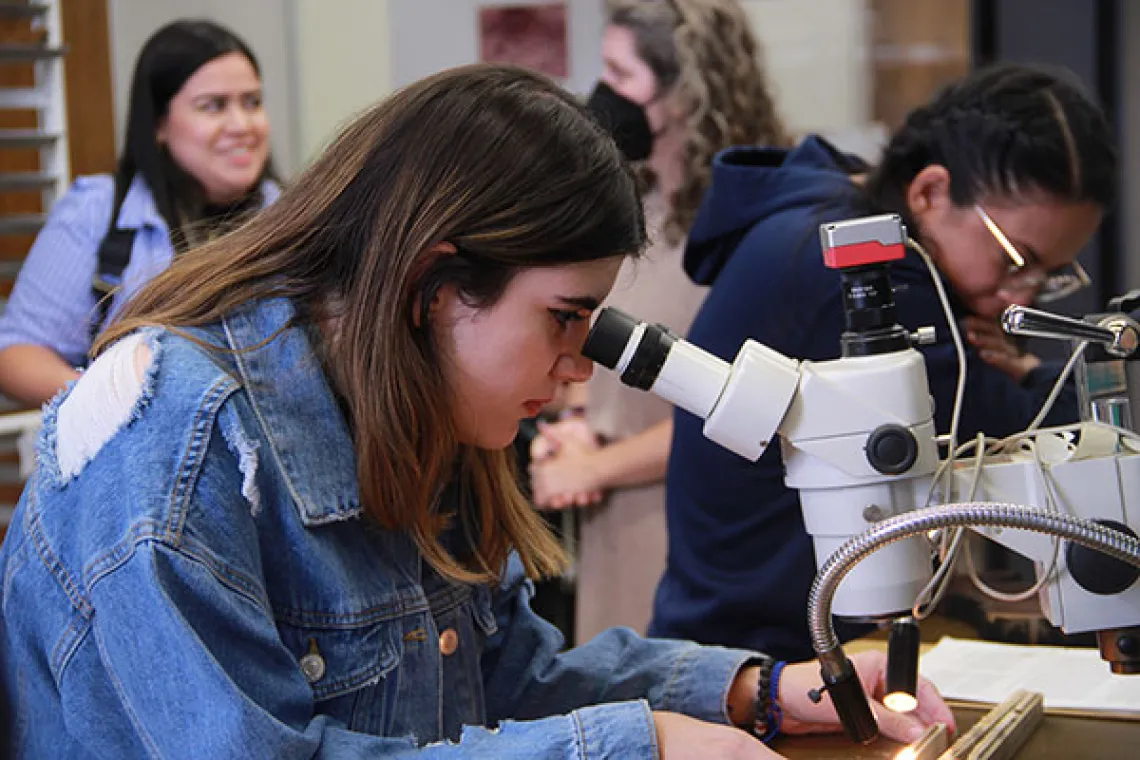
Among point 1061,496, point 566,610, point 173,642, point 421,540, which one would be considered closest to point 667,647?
point 421,540

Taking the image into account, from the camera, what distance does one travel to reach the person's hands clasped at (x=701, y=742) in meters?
1.07

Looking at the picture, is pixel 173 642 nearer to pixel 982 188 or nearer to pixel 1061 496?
pixel 1061 496

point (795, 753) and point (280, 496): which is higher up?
point (280, 496)

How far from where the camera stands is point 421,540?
1.21 m

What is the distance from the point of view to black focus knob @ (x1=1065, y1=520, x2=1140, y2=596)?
3.52ft

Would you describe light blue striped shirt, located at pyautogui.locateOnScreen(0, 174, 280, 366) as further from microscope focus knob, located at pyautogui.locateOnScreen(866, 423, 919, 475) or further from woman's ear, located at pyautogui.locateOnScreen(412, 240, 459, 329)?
microscope focus knob, located at pyautogui.locateOnScreen(866, 423, 919, 475)

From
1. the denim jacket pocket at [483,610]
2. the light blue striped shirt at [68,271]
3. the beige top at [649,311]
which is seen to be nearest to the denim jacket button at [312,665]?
the denim jacket pocket at [483,610]

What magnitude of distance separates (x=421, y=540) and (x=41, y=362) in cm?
145

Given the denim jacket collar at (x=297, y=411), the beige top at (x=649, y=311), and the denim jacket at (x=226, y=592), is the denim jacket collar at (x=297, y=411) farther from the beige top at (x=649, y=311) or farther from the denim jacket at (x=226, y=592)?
the beige top at (x=649, y=311)

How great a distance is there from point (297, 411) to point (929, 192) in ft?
3.14

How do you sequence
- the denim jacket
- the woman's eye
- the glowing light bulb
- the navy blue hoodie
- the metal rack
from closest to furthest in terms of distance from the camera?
the denim jacket < the woman's eye < the glowing light bulb < the navy blue hoodie < the metal rack

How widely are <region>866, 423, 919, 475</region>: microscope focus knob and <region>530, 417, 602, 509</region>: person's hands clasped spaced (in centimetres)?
142

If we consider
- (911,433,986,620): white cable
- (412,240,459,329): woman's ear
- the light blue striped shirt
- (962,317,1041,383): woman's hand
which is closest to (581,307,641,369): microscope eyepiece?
(412,240,459,329): woman's ear

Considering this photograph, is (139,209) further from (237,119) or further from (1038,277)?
(1038,277)
